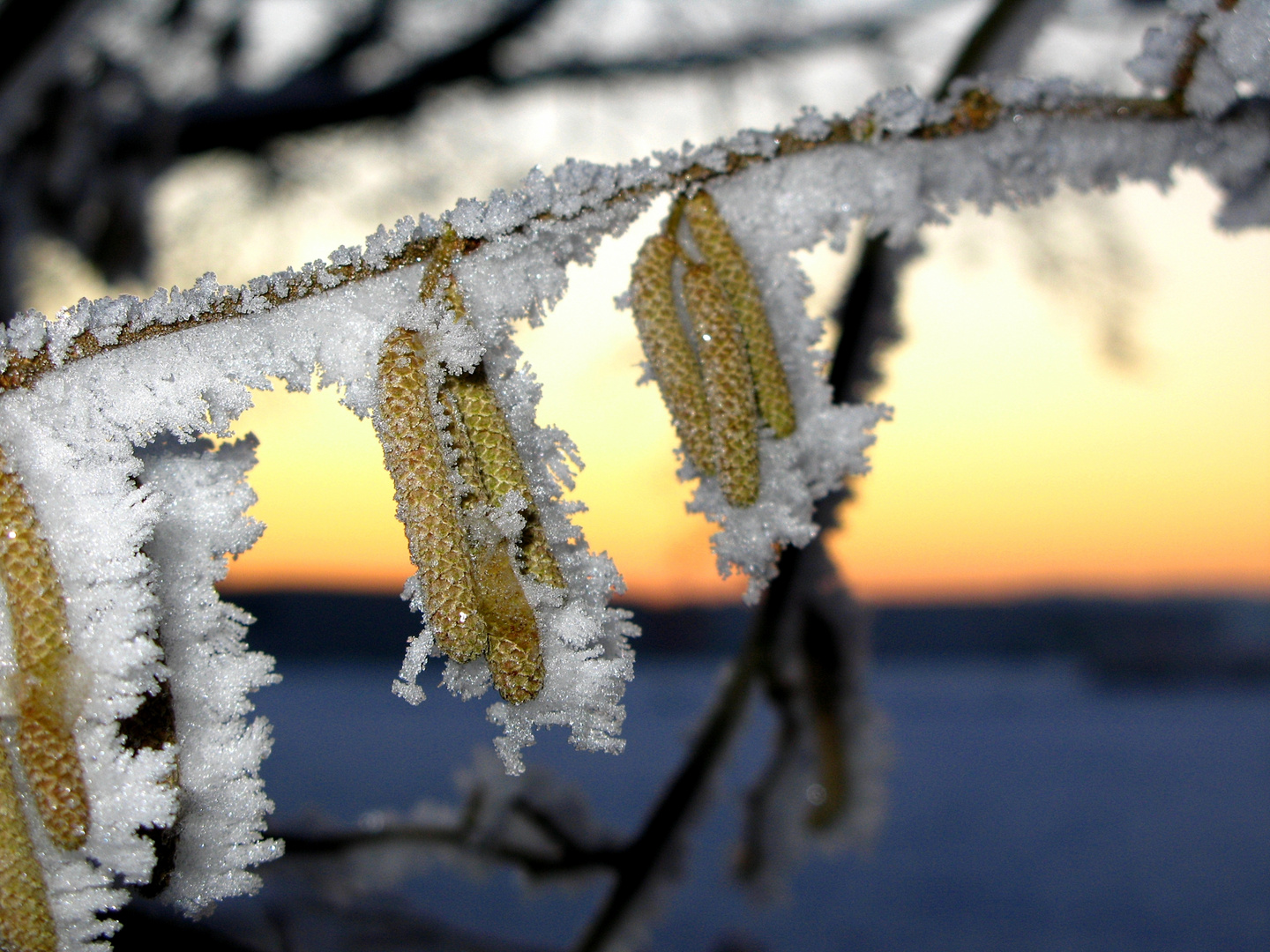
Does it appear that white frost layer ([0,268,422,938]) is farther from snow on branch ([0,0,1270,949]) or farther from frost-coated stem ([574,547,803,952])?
frost-coated stem ([574,547,803,952])

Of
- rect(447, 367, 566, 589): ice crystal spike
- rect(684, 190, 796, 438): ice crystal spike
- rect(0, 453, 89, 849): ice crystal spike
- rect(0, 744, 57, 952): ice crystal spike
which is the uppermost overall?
rect(684, 190, 796, 438): ice crystal spike

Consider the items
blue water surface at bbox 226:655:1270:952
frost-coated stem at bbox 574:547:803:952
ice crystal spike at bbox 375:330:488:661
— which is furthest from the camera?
blue water surface at bbox 226:655:1270:952

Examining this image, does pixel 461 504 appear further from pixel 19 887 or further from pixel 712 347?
pixel 19 887

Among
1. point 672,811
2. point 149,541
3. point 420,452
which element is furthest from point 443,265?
point 672,811

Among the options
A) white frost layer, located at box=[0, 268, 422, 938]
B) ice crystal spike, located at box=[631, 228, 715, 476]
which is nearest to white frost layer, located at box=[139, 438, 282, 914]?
white frost layer, located at box=[0, 268, 422, 938]

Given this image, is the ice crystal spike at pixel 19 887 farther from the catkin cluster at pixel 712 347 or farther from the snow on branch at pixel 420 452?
the catkin cluster at pixel 712 347

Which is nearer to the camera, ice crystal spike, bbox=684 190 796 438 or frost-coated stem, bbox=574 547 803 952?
ice crystal spike, bbox=684 190 796 438

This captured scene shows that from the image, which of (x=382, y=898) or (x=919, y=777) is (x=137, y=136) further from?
(x=919, y=777)

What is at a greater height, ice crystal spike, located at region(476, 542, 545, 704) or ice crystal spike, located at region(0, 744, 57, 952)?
ice crystal spike, located at region(476, 542, 545, 704)
